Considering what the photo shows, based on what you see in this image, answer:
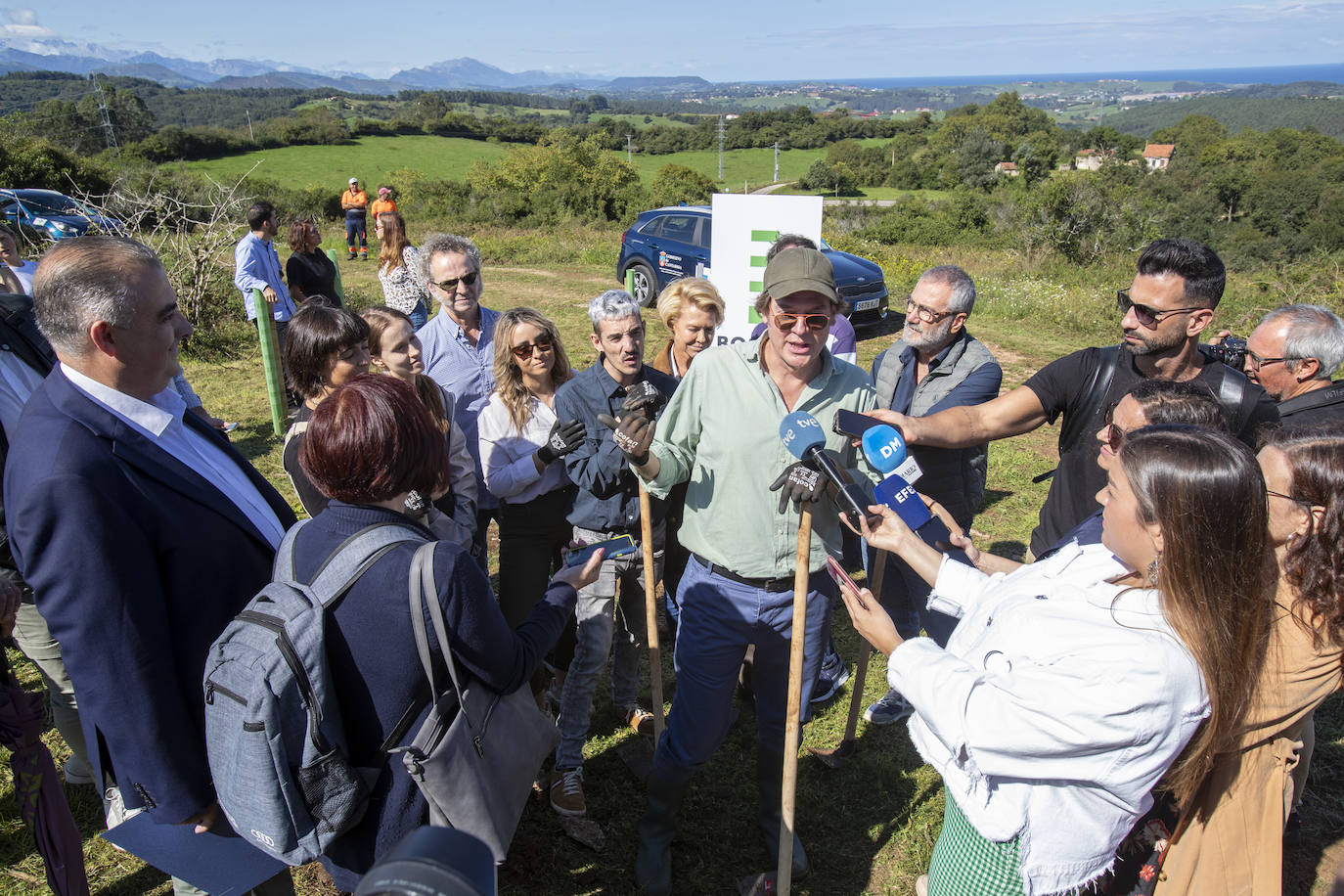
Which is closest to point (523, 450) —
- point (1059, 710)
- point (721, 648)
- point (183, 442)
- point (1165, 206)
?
point (721, 648)

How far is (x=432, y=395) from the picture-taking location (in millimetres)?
3199

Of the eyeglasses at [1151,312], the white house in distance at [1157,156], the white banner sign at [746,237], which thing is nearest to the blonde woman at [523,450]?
→ the white banner sign at [746,237]

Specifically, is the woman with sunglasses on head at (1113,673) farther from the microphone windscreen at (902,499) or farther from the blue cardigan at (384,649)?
the blue cardigan at (384,649)

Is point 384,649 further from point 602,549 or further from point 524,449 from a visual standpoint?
point 524,449

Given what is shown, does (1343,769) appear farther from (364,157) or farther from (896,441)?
(364,157)

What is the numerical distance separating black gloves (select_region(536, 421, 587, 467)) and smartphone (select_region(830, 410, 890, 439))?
1.04 meters

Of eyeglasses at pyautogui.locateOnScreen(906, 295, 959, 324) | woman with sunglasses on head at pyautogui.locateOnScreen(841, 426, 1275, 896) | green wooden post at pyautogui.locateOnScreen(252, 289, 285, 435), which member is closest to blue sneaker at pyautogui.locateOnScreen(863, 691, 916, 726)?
eyeglasses at pyautogui.locateOnScreen(906, 295, 959, 324)

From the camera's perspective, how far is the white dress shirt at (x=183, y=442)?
1892 millimetres

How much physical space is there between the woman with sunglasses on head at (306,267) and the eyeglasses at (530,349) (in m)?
4.38

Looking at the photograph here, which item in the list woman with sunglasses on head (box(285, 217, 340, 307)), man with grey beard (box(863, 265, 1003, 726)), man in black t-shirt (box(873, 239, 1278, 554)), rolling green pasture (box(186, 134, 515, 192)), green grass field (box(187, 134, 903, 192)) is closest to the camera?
man in black t-shirt (box(873, 239, 1278, 554))

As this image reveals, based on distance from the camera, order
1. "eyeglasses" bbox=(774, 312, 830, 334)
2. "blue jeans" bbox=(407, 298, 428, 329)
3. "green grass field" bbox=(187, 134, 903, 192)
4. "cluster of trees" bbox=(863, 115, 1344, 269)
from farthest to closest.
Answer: "green grass field" bbox=(187, 134, 903, 192) < "cluster of trees" bbox=(863, 115, 1344, 269) < "blue jeans" bbox=(407, 298, 428, 329) < "eyeglasses" bbox=(774, 312, 830, 334)

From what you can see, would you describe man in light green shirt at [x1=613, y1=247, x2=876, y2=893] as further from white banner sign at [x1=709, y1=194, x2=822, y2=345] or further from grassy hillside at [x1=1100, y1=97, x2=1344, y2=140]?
grassy hillside at [x1=1100, y1=97, x2=1344, y2=140]

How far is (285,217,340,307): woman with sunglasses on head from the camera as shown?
6.92 metres

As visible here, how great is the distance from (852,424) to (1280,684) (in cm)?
129
